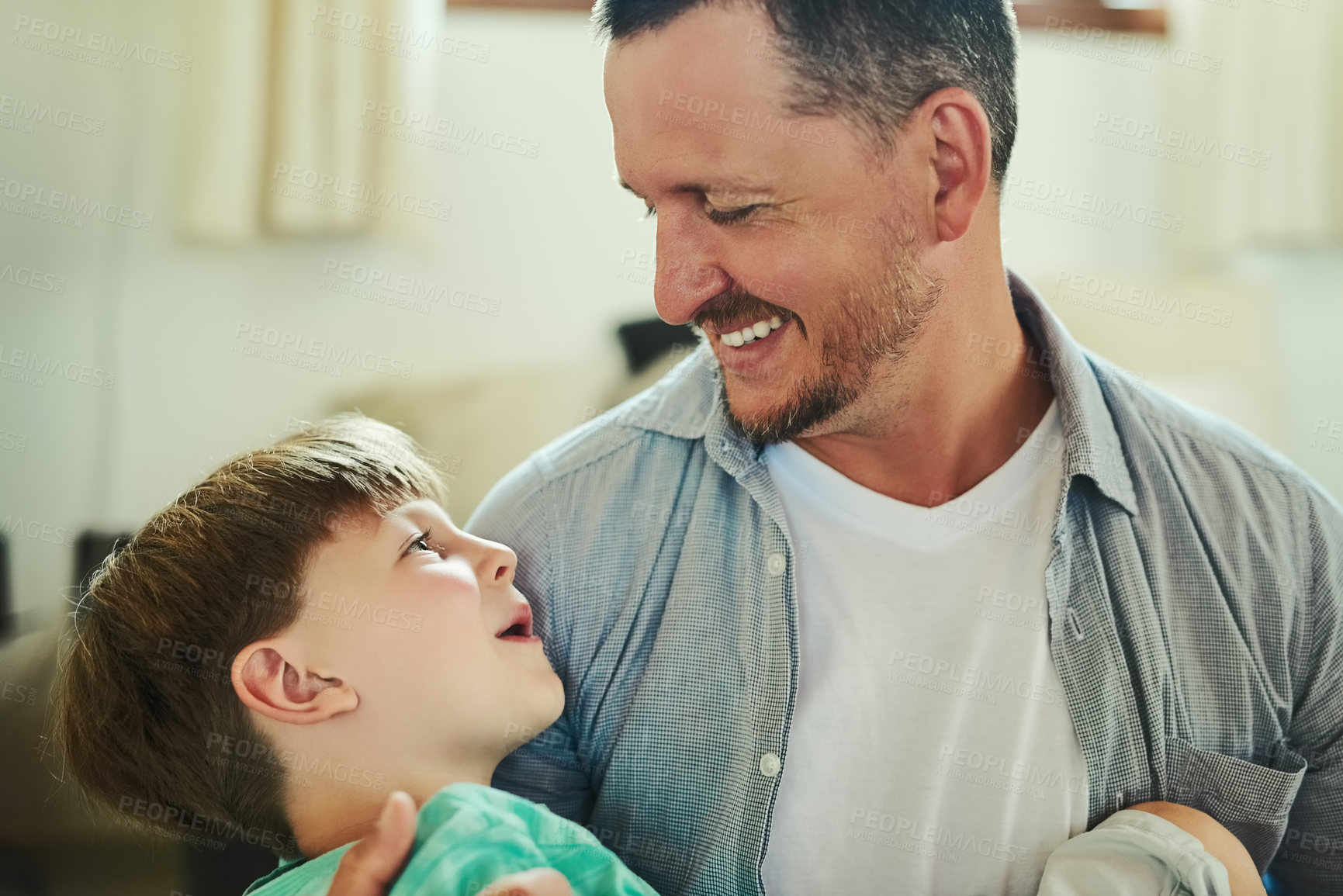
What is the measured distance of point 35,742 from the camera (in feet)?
5.58

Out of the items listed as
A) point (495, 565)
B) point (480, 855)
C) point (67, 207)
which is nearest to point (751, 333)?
point (495, 565)

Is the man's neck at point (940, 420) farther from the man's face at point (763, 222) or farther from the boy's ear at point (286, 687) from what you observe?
the boy's ear at point (286, 687)

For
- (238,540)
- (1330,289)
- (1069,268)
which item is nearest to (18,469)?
(238,540)

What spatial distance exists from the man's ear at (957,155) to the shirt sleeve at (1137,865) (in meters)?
0.65

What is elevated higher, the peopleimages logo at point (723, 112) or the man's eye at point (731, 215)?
the peopleimages logo at point (723, 112)

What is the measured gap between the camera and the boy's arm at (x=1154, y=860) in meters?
1.03

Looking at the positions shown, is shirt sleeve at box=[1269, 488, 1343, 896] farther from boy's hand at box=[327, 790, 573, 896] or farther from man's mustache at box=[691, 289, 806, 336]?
boy's hand at box=[327, 790, 573, 896]

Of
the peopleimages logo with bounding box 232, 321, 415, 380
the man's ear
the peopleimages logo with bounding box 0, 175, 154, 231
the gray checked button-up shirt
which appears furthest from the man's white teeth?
the peopleimages logo with bounding box 0, 175, 154, 231

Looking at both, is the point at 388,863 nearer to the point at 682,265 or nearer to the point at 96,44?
the point at 682,265

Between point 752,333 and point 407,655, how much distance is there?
501 millimetres

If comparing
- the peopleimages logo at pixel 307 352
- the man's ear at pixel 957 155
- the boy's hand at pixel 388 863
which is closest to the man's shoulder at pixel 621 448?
the man's ear at pixel 957 155

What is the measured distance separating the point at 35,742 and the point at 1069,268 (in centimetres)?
221

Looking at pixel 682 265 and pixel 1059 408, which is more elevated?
pixel 682 265

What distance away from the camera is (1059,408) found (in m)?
1.32
